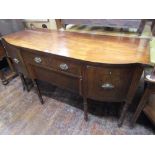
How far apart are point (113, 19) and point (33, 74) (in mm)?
946

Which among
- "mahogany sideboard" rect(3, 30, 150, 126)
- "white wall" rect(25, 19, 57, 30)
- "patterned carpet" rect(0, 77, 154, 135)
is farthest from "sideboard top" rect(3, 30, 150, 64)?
"patterned carpet" rect(0, 77, 154, 135)

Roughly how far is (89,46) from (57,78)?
0.42 metres

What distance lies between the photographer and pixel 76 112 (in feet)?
5.24

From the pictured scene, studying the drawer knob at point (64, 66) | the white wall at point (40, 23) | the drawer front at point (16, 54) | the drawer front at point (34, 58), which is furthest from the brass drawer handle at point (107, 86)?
the white wall at point (40, 23)

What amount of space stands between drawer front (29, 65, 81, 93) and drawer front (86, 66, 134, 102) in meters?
0.14

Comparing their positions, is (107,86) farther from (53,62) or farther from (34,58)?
(34,58)

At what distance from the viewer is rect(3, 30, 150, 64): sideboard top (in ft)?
3.12

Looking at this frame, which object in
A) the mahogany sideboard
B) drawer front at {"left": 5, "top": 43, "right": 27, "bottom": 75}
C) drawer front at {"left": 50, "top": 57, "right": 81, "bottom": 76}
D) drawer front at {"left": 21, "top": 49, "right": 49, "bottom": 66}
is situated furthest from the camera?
drawer front at {"left": 5, "top": 43, "right": 27, "bottom": 75}

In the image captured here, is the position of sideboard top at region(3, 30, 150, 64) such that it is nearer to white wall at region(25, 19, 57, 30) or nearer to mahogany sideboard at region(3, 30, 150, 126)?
mahogany sideboard at region(3, 30, 150, 126)

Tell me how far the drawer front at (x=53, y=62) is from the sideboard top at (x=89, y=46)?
0.05m

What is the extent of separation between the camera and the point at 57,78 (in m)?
1.28
